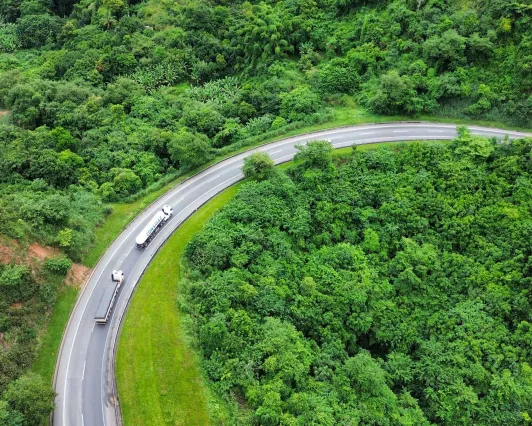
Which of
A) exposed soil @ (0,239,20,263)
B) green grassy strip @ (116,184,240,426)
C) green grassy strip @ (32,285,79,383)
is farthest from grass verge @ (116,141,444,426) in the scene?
exposed soil @ (0,239,20,263)

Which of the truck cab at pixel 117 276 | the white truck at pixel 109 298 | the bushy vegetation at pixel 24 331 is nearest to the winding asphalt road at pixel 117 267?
the white truck at pixel 109 298

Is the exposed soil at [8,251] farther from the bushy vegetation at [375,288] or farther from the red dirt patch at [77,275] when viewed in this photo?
the bushy vegetation at [375,288]

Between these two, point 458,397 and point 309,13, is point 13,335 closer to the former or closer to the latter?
point 458,397

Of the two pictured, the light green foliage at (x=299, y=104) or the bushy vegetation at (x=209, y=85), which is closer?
the bushy vegetation at (x=209, y=85)

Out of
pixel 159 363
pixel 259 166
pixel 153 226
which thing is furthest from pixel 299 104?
pixel 159 363

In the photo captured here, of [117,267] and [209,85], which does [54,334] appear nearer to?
[117,267]

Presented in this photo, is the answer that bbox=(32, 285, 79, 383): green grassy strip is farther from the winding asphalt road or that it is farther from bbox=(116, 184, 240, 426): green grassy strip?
bbox=(116, 184, 240, 426): green grassy strip

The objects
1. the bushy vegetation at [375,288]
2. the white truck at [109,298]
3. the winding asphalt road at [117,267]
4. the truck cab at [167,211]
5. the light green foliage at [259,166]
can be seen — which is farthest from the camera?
the light green foliage at [259,166]
